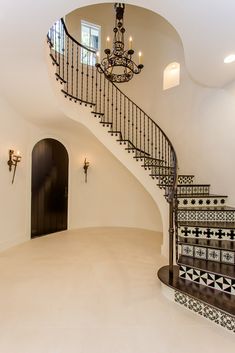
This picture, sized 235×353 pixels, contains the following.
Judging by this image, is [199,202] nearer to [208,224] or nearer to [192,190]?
[192,190]

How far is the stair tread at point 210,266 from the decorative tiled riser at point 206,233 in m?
0.38

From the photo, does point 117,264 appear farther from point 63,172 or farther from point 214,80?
point 214,80

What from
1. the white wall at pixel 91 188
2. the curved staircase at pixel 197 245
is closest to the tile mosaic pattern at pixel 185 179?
the curved staircase at pixel 197 245

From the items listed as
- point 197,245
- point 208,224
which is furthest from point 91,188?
point 197,245

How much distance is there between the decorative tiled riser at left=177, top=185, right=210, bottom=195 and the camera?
14.0 feet

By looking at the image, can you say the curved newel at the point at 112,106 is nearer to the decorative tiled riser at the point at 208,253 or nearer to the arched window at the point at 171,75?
the arched window at the point at 171,75

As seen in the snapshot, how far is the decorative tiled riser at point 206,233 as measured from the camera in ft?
10.6

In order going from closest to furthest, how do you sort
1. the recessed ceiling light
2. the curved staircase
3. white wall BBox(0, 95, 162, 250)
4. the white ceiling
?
the white ceiling
the curved staircase
the recessed ceiling light
white wall BBox(0, 95, 162, 250)

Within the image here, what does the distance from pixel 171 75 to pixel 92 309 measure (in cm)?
539

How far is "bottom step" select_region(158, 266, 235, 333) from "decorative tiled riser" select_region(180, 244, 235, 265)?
0.41 m

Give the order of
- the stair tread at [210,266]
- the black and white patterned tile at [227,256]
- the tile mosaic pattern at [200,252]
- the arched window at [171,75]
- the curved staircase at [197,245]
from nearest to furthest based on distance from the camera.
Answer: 1. the curved staircase at [197,245]
2. the stair tread at [210,266]
3. the black and white patterned tile at [227,256]
4. the tile mosaic pattern at [200,252]
5. the arched window at [171,75]

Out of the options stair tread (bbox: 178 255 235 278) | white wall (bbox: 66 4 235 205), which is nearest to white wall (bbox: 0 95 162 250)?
white wall (bbox: 66 4 235 205)

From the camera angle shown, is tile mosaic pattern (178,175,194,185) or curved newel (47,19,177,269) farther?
curved newel (47,19,177,269)

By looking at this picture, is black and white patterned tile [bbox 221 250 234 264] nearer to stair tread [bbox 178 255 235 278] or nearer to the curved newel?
stair tread [bbox 178 255 235 278]
